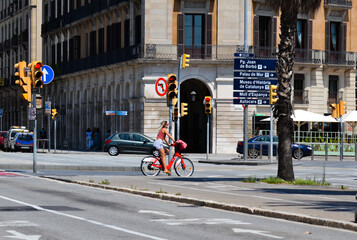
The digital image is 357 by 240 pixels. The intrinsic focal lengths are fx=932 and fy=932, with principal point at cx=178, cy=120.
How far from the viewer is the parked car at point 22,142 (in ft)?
206

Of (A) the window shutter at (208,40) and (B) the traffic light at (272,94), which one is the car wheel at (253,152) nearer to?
(B) the traffic light at (272,94)

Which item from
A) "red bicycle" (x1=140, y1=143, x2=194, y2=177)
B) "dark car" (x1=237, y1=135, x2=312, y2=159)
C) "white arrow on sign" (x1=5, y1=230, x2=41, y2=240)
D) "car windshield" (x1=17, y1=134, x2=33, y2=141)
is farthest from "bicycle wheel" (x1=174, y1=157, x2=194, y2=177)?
"car windshield" (x1=17, y1=134, x2=33, y2=141)

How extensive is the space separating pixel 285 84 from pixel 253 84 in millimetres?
12431

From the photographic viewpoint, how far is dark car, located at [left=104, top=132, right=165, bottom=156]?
5281 centimetres

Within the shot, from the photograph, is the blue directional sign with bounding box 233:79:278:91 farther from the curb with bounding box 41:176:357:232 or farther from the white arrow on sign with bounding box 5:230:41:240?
the white arrow on sign with bounding box 5:230:41:240

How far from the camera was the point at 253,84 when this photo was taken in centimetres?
3809

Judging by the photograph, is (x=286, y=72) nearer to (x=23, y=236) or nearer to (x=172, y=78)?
(x=172, y=78)

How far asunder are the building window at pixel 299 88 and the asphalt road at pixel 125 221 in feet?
132

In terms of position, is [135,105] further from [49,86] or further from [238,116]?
[49,86]

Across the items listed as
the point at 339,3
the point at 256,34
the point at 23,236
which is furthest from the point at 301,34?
the point at 23,236

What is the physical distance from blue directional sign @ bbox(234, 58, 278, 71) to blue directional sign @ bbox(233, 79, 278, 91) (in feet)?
7.55

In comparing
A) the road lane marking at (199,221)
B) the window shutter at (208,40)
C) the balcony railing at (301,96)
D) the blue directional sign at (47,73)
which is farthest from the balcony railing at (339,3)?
the road lane marking at (199,221)

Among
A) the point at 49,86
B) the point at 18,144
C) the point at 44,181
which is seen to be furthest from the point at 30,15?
the point at 44,181

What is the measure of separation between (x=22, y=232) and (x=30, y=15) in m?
72.6
